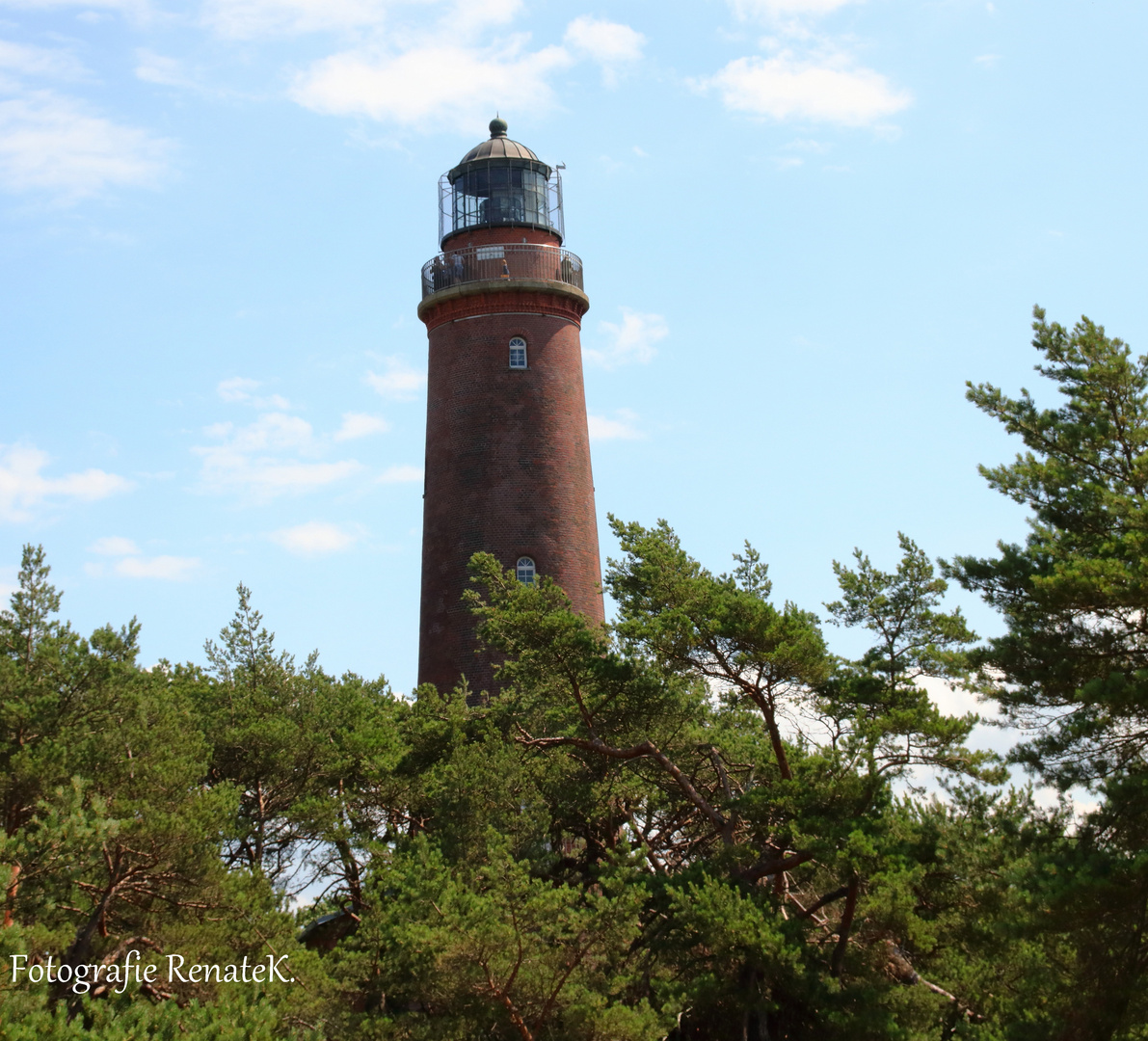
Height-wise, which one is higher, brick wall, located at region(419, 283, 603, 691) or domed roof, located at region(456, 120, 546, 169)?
domed roof, located at region(456, 120, 546, 169)

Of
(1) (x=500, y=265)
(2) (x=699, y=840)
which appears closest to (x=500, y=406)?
(1) (x=500, y=265)

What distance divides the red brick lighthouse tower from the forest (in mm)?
7757

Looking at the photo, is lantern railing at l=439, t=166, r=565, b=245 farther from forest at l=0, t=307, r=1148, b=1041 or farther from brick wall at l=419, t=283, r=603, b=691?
forest at l=0, t=307, r=1148, b=1041

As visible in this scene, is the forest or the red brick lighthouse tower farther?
the red brick lighthouse tower

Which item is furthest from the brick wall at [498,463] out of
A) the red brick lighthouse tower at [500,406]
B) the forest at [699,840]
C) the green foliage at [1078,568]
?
the green foliage at [1078,568]

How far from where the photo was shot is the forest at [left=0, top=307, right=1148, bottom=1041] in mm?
11703

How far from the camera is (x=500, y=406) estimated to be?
24.7m

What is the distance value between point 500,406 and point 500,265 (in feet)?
9.17

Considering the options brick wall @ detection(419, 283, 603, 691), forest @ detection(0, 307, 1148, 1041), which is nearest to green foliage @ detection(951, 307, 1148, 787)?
forest @ detection(0, 307, 1148, 1041)

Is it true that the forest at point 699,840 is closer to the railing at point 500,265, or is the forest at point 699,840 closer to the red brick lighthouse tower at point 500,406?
the red brick lighthouse tower at point 500,406

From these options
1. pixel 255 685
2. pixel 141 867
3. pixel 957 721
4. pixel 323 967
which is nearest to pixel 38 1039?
pixel 141 867

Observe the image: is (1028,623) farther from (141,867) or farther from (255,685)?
(255,685)

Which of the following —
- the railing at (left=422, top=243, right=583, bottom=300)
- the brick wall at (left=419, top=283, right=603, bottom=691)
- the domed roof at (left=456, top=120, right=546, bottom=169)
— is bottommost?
the brick wall at (left=419, top=283, right=603, bottom=691)

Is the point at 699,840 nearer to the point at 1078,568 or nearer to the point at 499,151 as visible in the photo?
the point at 1078,568
